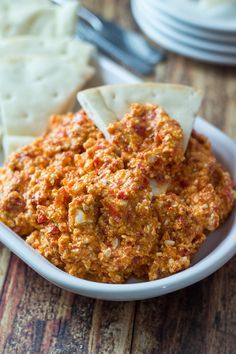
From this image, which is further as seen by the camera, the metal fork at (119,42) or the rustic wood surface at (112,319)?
the metal fork at (119,42)

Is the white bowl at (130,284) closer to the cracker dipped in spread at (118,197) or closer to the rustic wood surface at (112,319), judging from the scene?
the cracker dipped in spread at (118,197)

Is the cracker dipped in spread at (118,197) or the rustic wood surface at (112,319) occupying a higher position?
the cracker dipped in spread at (118,197)

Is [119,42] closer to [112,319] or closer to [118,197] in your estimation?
[118,197]

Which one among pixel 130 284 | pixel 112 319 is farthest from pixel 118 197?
pixel 112 319

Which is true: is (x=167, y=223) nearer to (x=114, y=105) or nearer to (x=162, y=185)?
(x=162, y=185)

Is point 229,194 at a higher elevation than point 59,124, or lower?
higher

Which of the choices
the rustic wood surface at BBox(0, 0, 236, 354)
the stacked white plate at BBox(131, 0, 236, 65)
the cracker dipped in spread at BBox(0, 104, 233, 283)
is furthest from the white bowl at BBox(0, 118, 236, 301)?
the stacked white plate at BBox(131, 0, 236, 65)

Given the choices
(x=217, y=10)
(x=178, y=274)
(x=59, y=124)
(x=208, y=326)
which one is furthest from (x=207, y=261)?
(x=217, y=10)

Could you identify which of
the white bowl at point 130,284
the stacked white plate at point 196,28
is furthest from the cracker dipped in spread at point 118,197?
the stacked white plate at point 196,28
